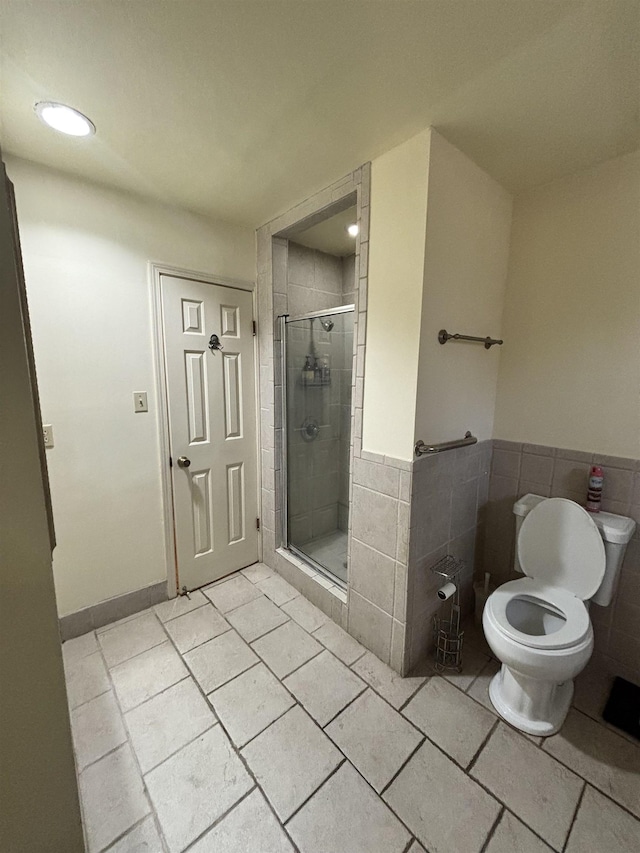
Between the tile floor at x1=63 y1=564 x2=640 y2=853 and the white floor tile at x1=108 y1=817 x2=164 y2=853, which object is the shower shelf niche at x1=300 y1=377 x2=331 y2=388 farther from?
the white floor tile at x1=108 y1=817 x2=164 y2=853

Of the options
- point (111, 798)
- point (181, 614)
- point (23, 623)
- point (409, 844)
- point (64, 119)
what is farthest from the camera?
point (181, 614)

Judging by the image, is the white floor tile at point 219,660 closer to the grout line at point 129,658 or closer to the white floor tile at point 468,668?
the grout line at point 129,658

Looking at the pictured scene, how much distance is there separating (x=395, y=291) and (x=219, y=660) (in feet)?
6.50

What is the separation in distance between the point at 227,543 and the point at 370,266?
1981mm

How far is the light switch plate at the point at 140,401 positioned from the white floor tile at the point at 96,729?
138cm

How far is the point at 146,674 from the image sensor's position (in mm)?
1657

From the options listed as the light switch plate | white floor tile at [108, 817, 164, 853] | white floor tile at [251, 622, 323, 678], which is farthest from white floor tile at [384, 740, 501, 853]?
the light switch plate

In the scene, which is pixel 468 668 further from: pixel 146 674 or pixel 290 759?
pixel 146 674

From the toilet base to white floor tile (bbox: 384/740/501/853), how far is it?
351 millimetres

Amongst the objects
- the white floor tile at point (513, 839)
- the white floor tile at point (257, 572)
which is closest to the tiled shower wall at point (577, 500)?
the white floor tile at point (513, 839)

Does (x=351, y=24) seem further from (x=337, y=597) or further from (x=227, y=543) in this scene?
(x=227, y=543)

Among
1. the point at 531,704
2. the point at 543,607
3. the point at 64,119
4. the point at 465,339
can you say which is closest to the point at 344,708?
the point at 531,704

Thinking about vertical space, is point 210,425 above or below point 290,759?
above

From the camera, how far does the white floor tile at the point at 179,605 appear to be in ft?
6.75
